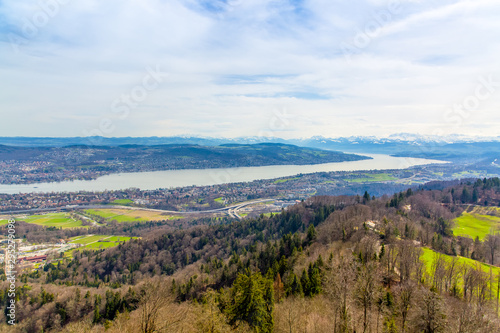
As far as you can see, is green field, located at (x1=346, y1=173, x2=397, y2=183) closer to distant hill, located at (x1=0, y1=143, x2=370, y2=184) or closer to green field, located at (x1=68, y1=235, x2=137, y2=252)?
distant hill, located at (x1=0, y1=143, x2=370, y2=184)

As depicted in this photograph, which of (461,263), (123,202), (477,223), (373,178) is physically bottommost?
(123,202)

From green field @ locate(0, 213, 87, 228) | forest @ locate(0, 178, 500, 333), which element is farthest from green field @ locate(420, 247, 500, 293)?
green field @ locate(0, 213, 87, 228)

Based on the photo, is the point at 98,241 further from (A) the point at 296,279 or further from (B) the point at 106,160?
(B) the point at 106,160

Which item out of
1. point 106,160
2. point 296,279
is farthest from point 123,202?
point 106,160

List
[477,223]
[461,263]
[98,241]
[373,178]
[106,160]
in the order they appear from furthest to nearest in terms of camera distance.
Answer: [106,160] → [373,178] → [98,241] → [477,223] → [461,263]

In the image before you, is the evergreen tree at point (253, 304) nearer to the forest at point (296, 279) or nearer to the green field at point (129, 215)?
the forest at point (296, 279)

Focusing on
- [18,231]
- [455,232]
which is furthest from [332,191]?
[18,231]
